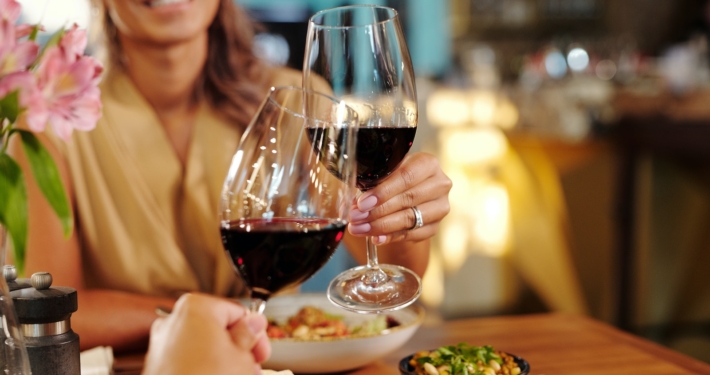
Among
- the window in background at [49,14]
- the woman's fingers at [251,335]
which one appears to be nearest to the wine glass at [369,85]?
the woman's fingers at [251,335]

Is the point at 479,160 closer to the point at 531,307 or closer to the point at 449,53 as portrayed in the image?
the point at 531,307

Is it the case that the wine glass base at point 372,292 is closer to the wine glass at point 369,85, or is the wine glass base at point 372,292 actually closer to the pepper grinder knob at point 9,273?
the wine glass at point 369,85

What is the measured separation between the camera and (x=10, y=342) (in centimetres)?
58

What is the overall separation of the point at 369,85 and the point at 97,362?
0.47 m

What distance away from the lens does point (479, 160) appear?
10.9ft

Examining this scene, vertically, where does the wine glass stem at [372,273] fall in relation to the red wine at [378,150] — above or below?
below

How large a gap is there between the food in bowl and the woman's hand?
14 centimetres

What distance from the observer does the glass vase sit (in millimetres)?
555

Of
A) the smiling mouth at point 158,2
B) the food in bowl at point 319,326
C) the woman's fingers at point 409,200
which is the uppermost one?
the smiling mouth at point 158,2

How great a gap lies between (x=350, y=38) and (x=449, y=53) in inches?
175

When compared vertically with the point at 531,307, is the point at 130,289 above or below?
above

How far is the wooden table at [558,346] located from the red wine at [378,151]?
0.92 ft

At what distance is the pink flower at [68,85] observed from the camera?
55 centimetres

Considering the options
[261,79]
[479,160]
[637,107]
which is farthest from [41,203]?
[637,107]
